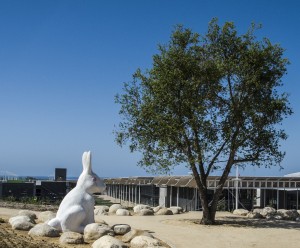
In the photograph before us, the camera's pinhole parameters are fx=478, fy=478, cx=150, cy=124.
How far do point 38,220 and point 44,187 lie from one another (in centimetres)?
2443

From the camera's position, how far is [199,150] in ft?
77.8

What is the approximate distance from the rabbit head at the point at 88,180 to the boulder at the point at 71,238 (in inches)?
97.3

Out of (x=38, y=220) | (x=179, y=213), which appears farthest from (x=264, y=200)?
(x=38, y=220)

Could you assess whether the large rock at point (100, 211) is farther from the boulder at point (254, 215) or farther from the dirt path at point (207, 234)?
the boulder at point (254, 215)

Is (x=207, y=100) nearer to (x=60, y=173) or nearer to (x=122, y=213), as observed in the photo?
(x=122, y=213)

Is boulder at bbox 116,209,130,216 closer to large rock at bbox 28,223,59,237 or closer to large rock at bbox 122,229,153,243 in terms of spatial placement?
large rock at bbox 122,229,153,243

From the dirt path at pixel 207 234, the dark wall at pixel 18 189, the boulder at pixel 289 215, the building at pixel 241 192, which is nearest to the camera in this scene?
the dirt path at pixel 207 234

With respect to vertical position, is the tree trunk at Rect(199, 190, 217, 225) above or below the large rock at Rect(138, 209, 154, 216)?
above

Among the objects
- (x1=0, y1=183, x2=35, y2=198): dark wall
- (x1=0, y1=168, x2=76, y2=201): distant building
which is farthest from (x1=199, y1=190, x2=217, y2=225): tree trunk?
(x1=0, y1=183, x2=35, y2=198): dark wall

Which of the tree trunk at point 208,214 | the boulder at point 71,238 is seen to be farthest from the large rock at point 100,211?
the boulder at point 71,238

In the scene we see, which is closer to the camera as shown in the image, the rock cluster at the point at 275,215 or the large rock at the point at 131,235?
the large rock at the point at 131,235

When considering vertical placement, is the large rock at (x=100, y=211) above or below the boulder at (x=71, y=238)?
below

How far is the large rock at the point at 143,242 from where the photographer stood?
594 inches

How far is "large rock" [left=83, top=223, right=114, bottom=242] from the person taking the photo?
16.3 m
